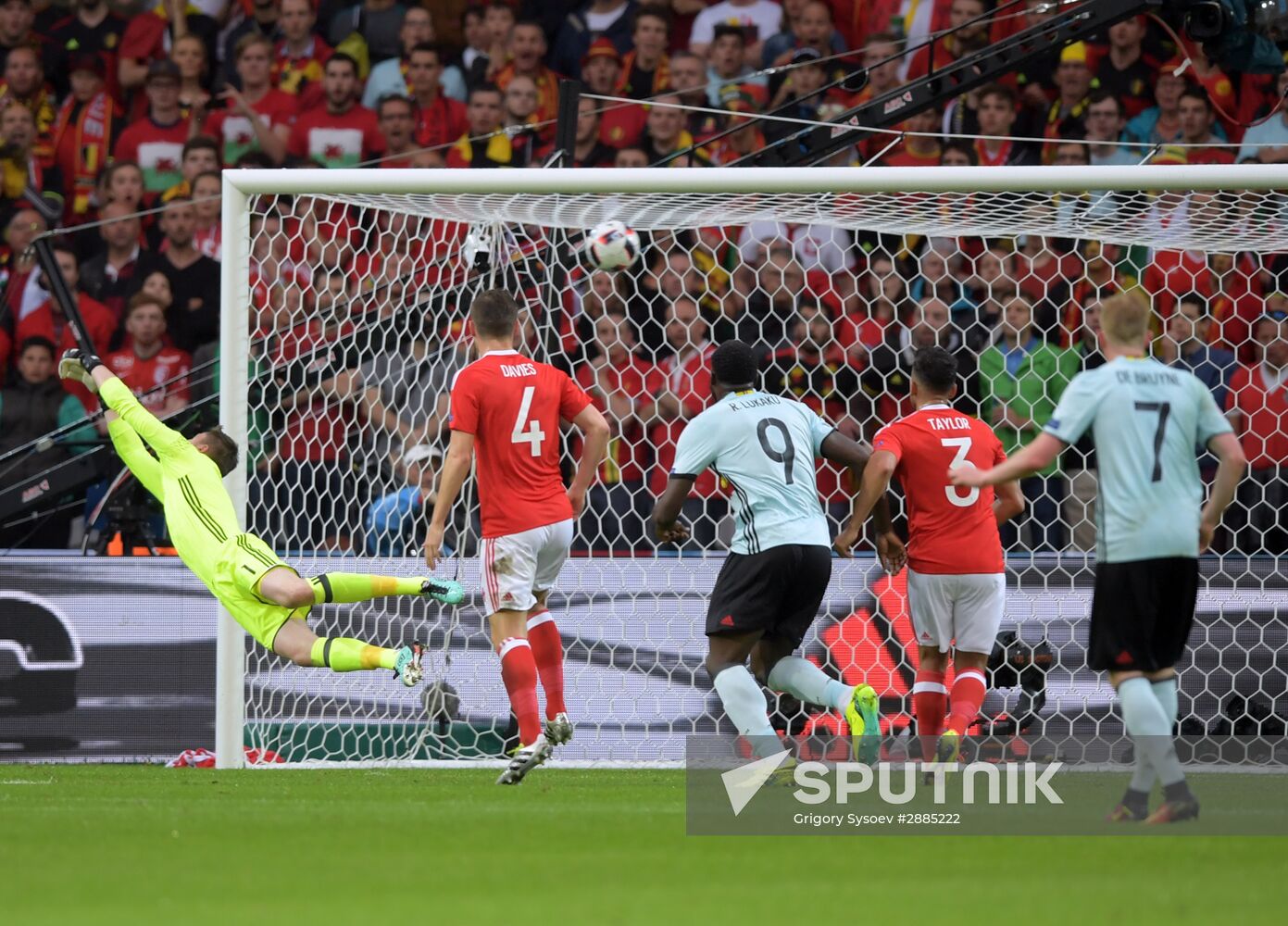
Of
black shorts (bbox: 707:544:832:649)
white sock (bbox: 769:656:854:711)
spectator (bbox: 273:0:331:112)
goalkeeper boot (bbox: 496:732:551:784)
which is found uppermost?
spectator (bbox: 273:0:331:112)

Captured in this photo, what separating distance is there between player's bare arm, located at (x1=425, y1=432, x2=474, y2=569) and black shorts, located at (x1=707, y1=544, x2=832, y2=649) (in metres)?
1.24

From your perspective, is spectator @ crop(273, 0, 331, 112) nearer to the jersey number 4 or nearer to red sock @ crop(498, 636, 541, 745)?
the jersey number 4

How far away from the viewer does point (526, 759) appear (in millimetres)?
7438

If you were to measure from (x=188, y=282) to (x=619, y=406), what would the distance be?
395 centimetres

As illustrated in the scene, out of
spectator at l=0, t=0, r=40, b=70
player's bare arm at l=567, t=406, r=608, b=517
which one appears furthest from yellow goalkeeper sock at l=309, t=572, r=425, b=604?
spectator at l=0, t=0, r=40, b=70

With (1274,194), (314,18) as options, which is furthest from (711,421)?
(314,18)

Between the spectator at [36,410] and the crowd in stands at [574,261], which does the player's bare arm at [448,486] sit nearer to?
the crowd in stands at [574,261]

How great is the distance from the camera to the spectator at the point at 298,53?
1394cm

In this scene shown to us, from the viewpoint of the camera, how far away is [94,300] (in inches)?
505

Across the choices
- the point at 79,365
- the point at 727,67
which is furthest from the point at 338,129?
the point at 79,365

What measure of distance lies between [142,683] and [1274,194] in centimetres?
680

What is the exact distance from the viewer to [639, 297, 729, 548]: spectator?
33.9 feet

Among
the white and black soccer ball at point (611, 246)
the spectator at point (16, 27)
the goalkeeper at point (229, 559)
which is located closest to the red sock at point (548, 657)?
the goalkeeper at point (229, 559)

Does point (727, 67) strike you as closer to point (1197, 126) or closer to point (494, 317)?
point (1197, 126)
